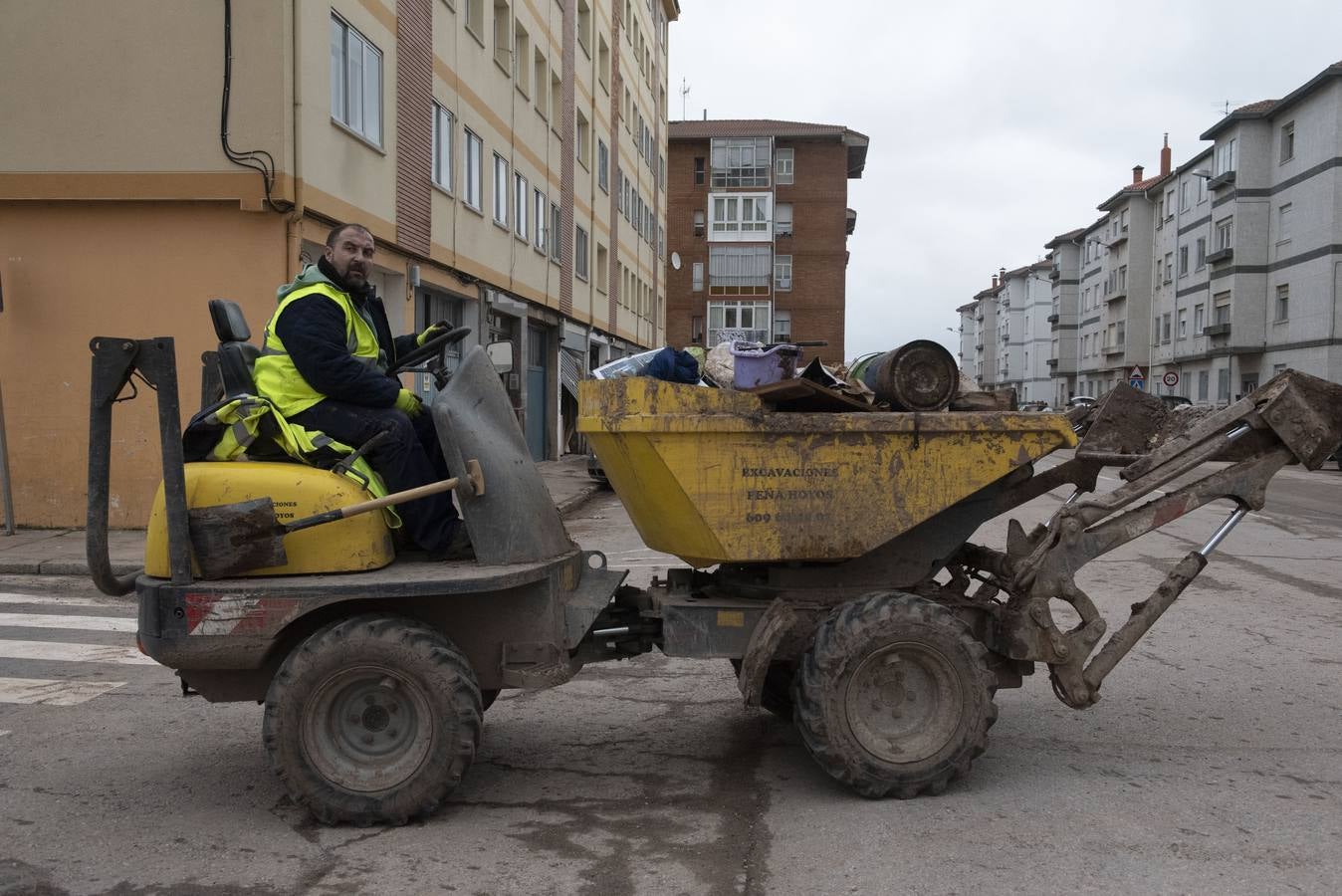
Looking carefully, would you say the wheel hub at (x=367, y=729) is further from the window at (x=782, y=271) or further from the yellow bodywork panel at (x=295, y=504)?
the window at (x=782, y=271)

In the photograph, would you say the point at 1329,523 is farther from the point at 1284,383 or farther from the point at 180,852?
the point at 180,852

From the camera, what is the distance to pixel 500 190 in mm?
21688

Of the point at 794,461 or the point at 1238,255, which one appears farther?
the point at 1238,255

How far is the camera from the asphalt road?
3.64m

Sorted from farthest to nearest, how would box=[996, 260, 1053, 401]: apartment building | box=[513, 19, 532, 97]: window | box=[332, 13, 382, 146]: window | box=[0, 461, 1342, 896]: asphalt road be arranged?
box=[996, 260, 1053, 401]: apartment building < box=[513, 19, 532, 97]: window < box=[332, 13, 382, 146]: window < box=[0, 461, 1342, 896]: asphalt road

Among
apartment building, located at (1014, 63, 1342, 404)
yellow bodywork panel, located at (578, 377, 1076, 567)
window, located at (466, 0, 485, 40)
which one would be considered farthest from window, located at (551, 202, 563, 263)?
yellow bodywork panel, located at (578, 377, 1076, 567)

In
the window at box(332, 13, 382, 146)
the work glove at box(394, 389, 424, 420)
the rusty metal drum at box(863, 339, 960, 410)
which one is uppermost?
the window at box(332, 13, 382, 146)

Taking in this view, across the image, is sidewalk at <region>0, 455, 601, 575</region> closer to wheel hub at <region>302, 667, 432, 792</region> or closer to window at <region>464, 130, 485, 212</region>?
wheel hub at <region>302, 667, 432, 792</region>

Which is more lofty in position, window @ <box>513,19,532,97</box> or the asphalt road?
window @ <box>513,19,532,97</box>

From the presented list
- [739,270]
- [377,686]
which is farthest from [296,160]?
[739,270]

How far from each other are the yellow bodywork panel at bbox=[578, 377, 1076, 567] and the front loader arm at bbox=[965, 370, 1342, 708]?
50 cm

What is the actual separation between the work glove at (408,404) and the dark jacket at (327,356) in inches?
2.1

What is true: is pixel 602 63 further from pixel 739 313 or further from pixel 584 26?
pixel 739 313

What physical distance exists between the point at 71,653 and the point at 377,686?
411cm
